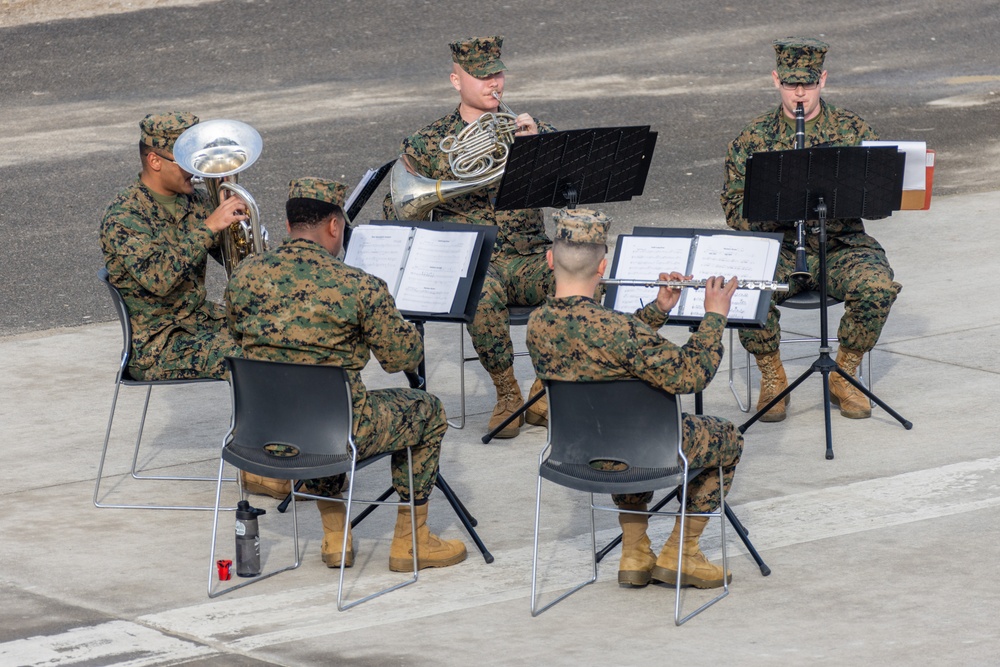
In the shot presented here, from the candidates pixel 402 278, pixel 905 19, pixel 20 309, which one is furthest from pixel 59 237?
pixel 905 19

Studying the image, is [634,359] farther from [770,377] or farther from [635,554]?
[770,377]

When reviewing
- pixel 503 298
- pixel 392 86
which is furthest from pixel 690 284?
pixel 392 86

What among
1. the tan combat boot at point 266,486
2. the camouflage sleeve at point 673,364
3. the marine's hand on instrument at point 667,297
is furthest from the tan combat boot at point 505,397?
the camouflage sleeve at point 673,364

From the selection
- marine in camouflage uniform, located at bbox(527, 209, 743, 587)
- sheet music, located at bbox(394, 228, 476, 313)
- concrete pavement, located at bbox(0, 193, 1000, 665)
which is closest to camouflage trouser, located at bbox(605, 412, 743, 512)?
marine in camouflage uniform, located at bbox(527, 209, 743, 587)

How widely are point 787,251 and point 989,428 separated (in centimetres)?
148

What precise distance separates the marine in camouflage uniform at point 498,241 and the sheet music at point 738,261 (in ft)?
4.49

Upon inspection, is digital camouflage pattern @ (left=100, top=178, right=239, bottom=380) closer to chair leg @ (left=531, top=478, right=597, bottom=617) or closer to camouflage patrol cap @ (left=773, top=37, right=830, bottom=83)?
chair leg @ (left=531, top=478, right=597, bottom=617)

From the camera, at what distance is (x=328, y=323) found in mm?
6004

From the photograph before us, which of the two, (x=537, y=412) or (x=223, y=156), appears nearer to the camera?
(x=223, y=156)

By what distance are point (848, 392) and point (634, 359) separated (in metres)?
3.04

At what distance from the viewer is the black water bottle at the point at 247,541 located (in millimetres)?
6254

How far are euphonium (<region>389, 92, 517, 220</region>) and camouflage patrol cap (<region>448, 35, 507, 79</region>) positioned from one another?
30 centimetres

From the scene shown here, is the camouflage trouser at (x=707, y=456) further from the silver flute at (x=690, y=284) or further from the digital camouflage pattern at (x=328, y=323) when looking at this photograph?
the digital camouflage pattern at (x=328, y=323)

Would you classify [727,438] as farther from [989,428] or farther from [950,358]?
[950,358]
